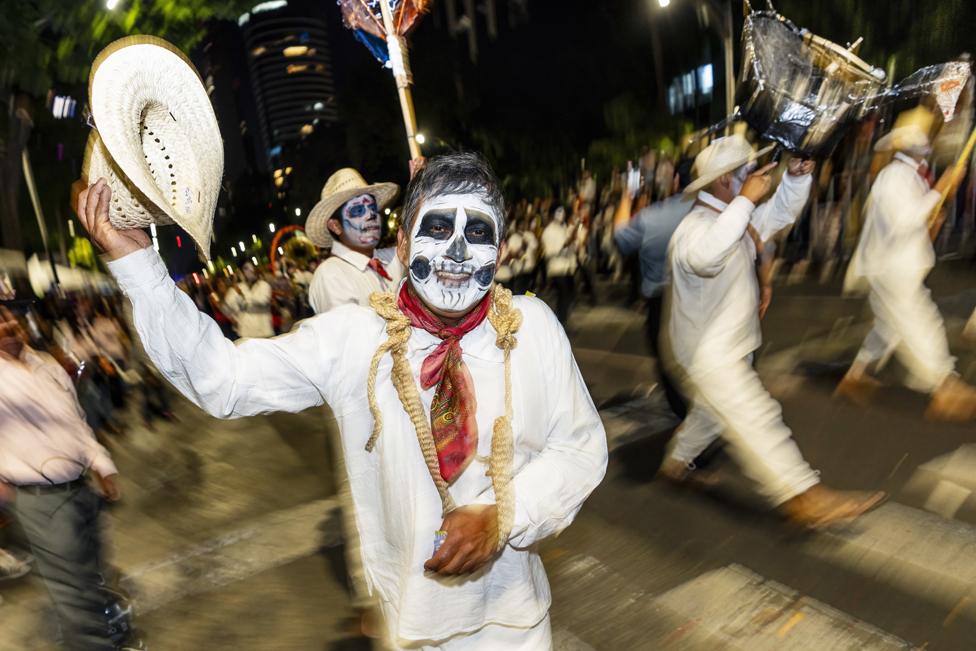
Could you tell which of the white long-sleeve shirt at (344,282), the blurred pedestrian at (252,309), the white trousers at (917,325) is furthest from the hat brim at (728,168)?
the blurred pedestrian at (252,309)

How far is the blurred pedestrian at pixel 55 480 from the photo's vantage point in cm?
287

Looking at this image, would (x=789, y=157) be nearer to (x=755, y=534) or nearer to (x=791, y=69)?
(x=791, y=69)

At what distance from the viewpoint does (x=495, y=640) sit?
199 centimetres

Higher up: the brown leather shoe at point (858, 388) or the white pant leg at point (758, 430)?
the white pant leg at point (758, 430)

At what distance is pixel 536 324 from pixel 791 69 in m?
2.14

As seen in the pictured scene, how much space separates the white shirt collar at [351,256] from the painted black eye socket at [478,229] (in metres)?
2.34

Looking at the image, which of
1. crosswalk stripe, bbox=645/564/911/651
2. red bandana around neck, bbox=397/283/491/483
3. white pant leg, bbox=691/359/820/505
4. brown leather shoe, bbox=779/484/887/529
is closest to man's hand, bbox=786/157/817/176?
white pant leg, bbox=691/359/820/505

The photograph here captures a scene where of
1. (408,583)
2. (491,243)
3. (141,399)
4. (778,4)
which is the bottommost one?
(141,399)

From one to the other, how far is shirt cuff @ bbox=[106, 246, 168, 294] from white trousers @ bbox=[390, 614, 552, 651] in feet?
3.87

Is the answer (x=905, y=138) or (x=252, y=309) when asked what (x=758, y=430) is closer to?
(x=905, y=138)

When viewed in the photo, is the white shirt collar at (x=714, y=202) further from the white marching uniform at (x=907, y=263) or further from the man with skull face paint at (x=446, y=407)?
the man with skull face paint at (x=446, y=407)

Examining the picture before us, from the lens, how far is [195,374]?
5.33 ft

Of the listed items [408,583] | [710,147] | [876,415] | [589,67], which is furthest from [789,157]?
[589,67]

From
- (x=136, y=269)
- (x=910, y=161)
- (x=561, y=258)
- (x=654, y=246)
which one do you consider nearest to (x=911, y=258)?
(x=910, y=161)
